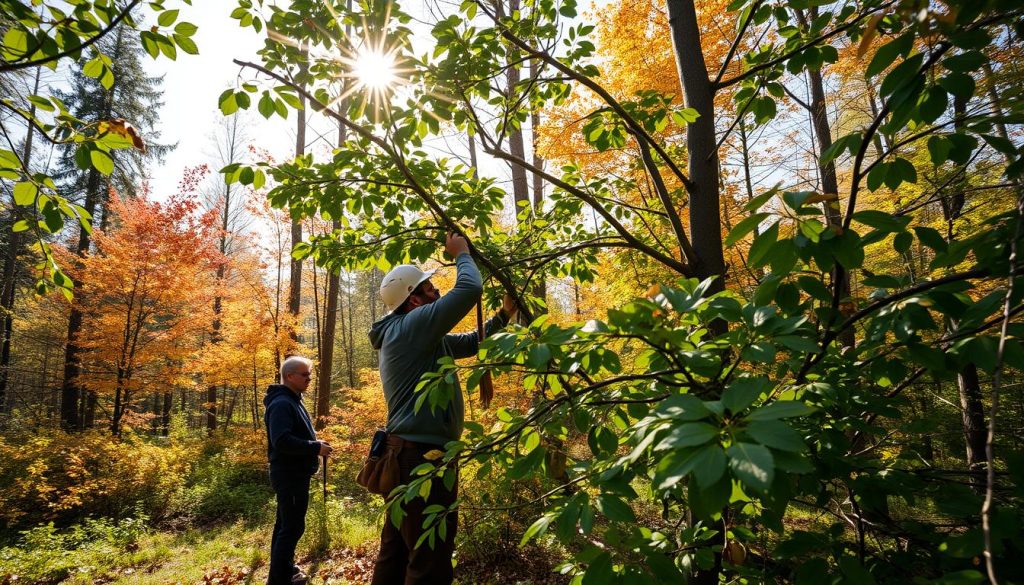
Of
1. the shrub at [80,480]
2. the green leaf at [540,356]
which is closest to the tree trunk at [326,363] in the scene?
the shrub at [80,480]

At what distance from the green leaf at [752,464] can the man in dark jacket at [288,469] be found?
3.79 metres

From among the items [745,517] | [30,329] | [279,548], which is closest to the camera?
[745,517]

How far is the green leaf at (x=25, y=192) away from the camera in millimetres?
1443

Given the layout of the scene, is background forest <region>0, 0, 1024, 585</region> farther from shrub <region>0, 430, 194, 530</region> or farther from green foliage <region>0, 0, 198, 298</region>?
shrub <region>0, 430, 194, 530</region>

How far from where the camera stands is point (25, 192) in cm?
149

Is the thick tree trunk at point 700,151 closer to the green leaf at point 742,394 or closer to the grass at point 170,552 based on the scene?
the green leaf at point 742,394

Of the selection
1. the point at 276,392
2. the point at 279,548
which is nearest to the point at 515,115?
the point at 276,392

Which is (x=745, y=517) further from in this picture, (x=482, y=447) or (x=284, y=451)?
(x=284, y=451)

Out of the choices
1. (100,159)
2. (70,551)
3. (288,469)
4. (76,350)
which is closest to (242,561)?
(70,551)

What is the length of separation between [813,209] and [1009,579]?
811 mm

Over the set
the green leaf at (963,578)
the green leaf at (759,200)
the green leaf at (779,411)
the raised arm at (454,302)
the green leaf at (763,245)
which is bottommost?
the green leaf at (963,578)

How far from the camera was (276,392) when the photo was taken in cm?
383

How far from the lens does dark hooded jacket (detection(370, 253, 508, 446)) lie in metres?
2.03

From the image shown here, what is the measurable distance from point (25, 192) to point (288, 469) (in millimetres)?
2820
